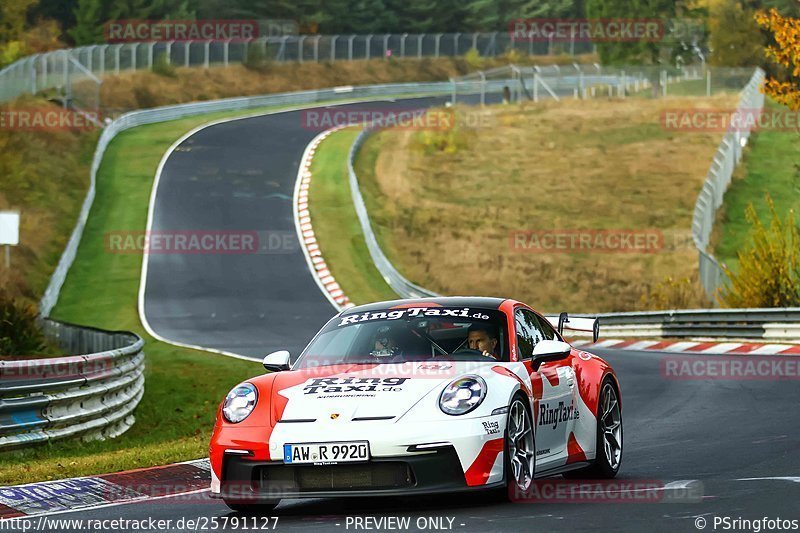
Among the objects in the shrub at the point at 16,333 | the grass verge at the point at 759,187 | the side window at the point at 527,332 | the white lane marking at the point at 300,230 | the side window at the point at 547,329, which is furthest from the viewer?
the grass verge at the point at 759,187

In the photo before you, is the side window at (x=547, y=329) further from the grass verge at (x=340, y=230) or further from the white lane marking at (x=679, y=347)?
the grass verge at (x=340, y=230)

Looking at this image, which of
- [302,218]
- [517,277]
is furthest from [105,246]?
[517,277]

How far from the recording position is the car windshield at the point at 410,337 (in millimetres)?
10047

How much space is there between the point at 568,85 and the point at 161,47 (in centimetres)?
2199

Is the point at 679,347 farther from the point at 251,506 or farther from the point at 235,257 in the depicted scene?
the point at 251,506

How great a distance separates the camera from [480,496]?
31.0 ft

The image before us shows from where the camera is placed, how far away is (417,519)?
332 inches

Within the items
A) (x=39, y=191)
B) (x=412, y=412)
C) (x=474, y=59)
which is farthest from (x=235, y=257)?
(x=474, y=59)

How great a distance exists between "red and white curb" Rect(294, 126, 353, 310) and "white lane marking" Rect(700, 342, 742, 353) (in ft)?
28.7

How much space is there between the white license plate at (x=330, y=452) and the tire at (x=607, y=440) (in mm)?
2762

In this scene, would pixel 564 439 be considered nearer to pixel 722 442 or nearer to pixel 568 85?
pixel 722 442

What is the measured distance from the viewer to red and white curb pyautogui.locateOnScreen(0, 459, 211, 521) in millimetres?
9781

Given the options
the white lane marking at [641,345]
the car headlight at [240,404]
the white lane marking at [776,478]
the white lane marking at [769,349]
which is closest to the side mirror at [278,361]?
the car headlight at [240,404]

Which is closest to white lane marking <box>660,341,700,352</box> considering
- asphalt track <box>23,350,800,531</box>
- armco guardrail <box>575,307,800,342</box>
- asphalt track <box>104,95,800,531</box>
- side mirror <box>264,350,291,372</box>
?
armco guardrail <box>575,307,800,342</box>
